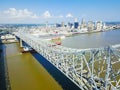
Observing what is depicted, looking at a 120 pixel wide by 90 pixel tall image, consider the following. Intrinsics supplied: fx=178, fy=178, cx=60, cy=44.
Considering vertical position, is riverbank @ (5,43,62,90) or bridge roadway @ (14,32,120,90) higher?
bridge roadway @ (14,32,120,90)

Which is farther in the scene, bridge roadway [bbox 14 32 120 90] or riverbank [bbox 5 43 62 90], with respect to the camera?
riverbank [bbox 5 43 62 90]

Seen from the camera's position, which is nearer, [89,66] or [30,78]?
[89,66]

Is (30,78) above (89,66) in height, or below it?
below

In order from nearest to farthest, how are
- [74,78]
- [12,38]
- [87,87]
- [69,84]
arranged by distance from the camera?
[87,87], [74,78], [69,84], [12,38]

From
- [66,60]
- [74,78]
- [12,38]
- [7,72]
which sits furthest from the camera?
[12,38]

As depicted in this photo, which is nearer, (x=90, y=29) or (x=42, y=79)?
(x=42, y=79)

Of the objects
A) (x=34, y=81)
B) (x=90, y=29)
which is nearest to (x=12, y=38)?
(x=34, y=81)

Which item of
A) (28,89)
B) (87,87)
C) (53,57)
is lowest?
(28,89)

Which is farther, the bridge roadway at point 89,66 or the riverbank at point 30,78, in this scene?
the riverbank at point 30,78

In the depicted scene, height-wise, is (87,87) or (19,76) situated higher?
(87,87)

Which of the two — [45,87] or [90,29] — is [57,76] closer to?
[45,87]

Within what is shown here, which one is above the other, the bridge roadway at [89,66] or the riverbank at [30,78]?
the bridge roadway at [89,66]
